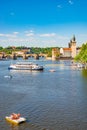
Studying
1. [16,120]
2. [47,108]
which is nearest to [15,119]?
[16,120]

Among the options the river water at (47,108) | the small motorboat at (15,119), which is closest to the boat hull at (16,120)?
the small motorboat at (15,119)

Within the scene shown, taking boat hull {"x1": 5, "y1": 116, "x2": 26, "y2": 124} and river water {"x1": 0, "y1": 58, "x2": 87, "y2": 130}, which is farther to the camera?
boat hull {"x1": 5, "y1": 116, "x2": 26, "y2": 124}

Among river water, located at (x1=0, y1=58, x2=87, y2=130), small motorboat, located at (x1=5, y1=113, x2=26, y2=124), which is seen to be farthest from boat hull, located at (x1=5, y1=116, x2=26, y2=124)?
river water, located at (x1=0, y1=58, x2=87, y2=130)

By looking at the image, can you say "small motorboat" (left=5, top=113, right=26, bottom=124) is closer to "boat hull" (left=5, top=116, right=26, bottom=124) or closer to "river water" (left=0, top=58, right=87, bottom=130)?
"boat hull" (left=5, top=116, right=26, bottom=124)

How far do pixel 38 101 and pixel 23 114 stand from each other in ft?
26.8

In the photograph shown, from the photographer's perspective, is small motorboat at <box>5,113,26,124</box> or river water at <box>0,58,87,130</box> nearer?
river water at <box>0,58,87,130</box>

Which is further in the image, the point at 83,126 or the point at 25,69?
the point at 25,69

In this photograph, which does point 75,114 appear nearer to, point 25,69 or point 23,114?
point 23,114

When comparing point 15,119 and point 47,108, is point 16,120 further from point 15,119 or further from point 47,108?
point 47,108

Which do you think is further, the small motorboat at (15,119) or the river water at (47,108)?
the small motorboat at (15,119)

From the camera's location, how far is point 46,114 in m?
36.1

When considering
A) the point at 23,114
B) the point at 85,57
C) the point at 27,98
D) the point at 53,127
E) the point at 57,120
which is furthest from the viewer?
the point at 85,57

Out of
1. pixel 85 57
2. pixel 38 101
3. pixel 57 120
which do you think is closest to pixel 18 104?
pixel 38 101

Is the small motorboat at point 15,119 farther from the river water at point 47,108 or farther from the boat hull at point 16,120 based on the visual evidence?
the river water at point 47,108
